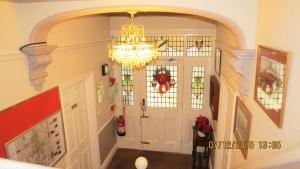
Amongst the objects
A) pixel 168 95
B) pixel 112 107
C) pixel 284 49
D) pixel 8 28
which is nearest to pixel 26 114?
pixel 8 28

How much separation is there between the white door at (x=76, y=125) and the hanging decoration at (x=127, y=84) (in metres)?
1.43

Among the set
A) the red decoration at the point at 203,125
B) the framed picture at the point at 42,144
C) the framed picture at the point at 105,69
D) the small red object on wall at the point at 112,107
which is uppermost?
the framed picture at the point at 105,69

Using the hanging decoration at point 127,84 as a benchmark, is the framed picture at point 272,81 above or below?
above

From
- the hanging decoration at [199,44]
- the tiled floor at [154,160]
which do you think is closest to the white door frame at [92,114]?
the tiled floor at [154,160]

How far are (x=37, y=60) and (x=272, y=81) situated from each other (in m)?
2.41

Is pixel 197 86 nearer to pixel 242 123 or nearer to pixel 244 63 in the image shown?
pixel 242 123

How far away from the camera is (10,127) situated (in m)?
2.40

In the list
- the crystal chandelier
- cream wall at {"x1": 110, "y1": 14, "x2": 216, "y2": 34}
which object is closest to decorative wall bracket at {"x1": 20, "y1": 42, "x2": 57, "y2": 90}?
the crystal chandelier

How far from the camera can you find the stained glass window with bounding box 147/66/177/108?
530 centimetres

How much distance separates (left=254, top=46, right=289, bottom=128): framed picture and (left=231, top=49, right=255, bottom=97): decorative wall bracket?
13cm

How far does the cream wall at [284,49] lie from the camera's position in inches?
56.4

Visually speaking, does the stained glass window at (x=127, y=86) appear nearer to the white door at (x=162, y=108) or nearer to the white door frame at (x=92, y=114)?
the white door at (x=162, y=108)

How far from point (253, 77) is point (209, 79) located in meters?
2.86
